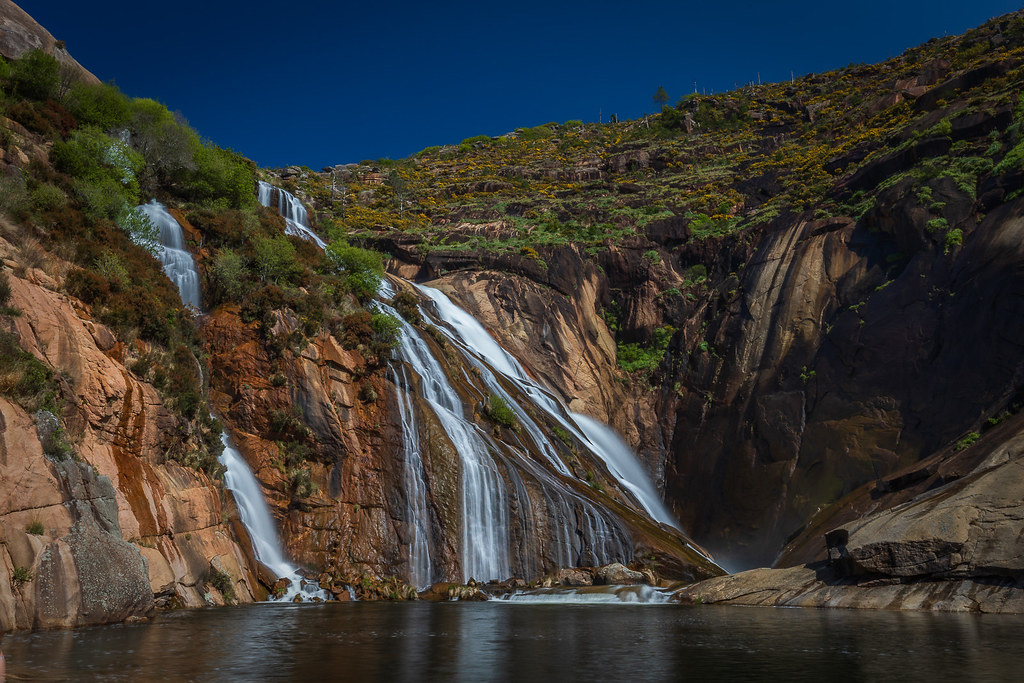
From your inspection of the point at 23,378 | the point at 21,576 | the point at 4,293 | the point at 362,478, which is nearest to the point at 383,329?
the point at 362,478

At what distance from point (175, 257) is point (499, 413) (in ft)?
52.7

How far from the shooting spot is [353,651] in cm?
1084

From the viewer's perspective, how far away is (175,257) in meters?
27.9

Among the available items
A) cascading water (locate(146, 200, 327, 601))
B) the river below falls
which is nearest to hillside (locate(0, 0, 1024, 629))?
cascading water (locate(146, 200, 327, 601))

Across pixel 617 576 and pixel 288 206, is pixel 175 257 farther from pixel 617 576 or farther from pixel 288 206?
pixel 617 576

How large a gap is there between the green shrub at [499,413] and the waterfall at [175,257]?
13.7 m

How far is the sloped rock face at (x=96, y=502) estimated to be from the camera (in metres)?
12.5

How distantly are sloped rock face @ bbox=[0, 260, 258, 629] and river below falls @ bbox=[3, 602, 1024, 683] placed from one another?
0.96 m

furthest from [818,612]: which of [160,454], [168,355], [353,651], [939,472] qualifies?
[168,355]

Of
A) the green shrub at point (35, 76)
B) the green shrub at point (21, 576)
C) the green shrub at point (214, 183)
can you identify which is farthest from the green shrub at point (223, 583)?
the green shrub at point (35, 76)

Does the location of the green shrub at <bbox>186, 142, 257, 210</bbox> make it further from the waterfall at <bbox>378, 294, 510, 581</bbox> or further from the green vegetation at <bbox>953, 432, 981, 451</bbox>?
the green vegetation at <bbox>953, 432, 981, 451</bbox>

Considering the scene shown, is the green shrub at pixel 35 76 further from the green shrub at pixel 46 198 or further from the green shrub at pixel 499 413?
the green shrub at pixel 499 413

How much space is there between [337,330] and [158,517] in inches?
495

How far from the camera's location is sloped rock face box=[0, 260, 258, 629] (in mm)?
12539
